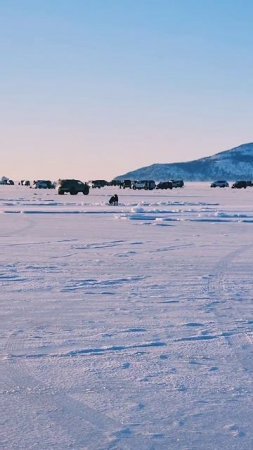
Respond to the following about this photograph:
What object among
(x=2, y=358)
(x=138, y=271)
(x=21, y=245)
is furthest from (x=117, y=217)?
(x=2, y=358)

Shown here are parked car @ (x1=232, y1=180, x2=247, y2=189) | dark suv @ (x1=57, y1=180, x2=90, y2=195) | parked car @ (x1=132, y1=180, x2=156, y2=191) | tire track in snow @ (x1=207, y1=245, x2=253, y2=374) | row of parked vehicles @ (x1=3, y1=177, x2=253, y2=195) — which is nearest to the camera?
tire track in snow @ (x1=207, y1=245, x2=253, y2=374)

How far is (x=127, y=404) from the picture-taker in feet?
15.6

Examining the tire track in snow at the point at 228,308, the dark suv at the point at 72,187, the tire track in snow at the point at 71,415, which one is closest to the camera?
the tire track in snow at the point at 71,415

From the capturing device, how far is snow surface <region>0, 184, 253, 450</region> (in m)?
4.24

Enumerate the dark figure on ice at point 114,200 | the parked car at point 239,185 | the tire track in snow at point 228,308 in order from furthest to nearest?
1. the parked car at point 239,185
2. the dark figure on ice at point 114,200
3. the tire track in snow at point 228,308

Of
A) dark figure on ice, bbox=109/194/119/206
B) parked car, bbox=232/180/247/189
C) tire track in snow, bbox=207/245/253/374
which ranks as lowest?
tire track in snow, bbox=207/245/253/374

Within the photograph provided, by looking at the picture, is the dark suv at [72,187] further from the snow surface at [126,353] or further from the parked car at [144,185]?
the snow surface at [126,353]

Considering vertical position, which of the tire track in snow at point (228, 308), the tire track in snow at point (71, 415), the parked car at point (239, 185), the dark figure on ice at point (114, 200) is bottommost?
the tire track in snow at point (228, 308)

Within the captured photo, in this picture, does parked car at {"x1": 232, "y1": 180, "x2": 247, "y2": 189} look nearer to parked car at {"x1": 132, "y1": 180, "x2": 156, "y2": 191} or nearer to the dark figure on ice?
parked car at {"x1": 132, "y1": 180, "x2": 156, "y2": 191}

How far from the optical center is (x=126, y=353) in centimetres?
617

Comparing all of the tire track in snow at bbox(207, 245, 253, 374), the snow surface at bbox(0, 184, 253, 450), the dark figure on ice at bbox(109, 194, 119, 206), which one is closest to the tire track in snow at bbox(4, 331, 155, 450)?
→ the snow surface at bbox(0, 184, 253, 450)

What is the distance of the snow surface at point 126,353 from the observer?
424cm

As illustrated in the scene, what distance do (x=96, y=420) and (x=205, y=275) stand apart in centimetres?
713

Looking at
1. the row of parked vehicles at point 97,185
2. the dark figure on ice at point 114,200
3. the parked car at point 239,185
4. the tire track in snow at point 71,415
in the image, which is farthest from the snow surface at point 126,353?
the parked car at point 239,185
